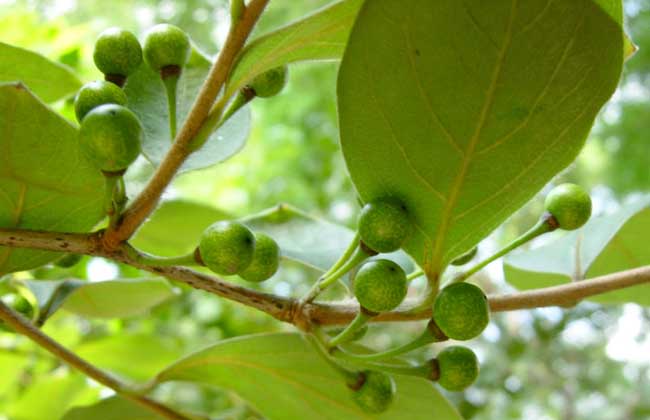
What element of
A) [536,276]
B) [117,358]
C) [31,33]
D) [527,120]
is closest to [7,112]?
[527,120]

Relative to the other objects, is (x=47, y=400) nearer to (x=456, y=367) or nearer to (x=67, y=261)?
(x=67, y=261)

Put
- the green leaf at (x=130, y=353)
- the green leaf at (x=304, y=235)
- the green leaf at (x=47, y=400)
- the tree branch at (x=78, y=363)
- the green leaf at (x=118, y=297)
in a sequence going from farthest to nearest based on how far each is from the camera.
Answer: the green leaf at (x=130, y=353)
the green leaf at (x=47, y=400)
the green leaf at (x=118, y=297)
the green leaf at (x=304, y=235)
the tree branch at (x=78, y=363)

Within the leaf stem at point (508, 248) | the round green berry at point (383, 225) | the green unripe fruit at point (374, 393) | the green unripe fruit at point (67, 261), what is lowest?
the green unripe fruit at point (374, 393)

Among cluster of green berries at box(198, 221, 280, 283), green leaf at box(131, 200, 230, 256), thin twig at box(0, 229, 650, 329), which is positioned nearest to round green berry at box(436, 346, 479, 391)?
thin twig at box(0, 229, 650, 329)

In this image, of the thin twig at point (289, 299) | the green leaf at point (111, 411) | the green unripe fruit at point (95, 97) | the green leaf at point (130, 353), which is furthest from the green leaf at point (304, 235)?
the green leaf at point (130, 353)

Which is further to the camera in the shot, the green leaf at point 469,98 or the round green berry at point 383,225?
the round green berry at point 383,225

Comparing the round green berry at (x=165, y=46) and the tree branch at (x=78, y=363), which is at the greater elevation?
the round green berry at (x=165, y=46)

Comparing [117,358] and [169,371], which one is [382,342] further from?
[169,371]

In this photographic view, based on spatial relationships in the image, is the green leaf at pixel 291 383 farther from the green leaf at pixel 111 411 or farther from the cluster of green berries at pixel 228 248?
the cluster of green berries at pixel 228 248
